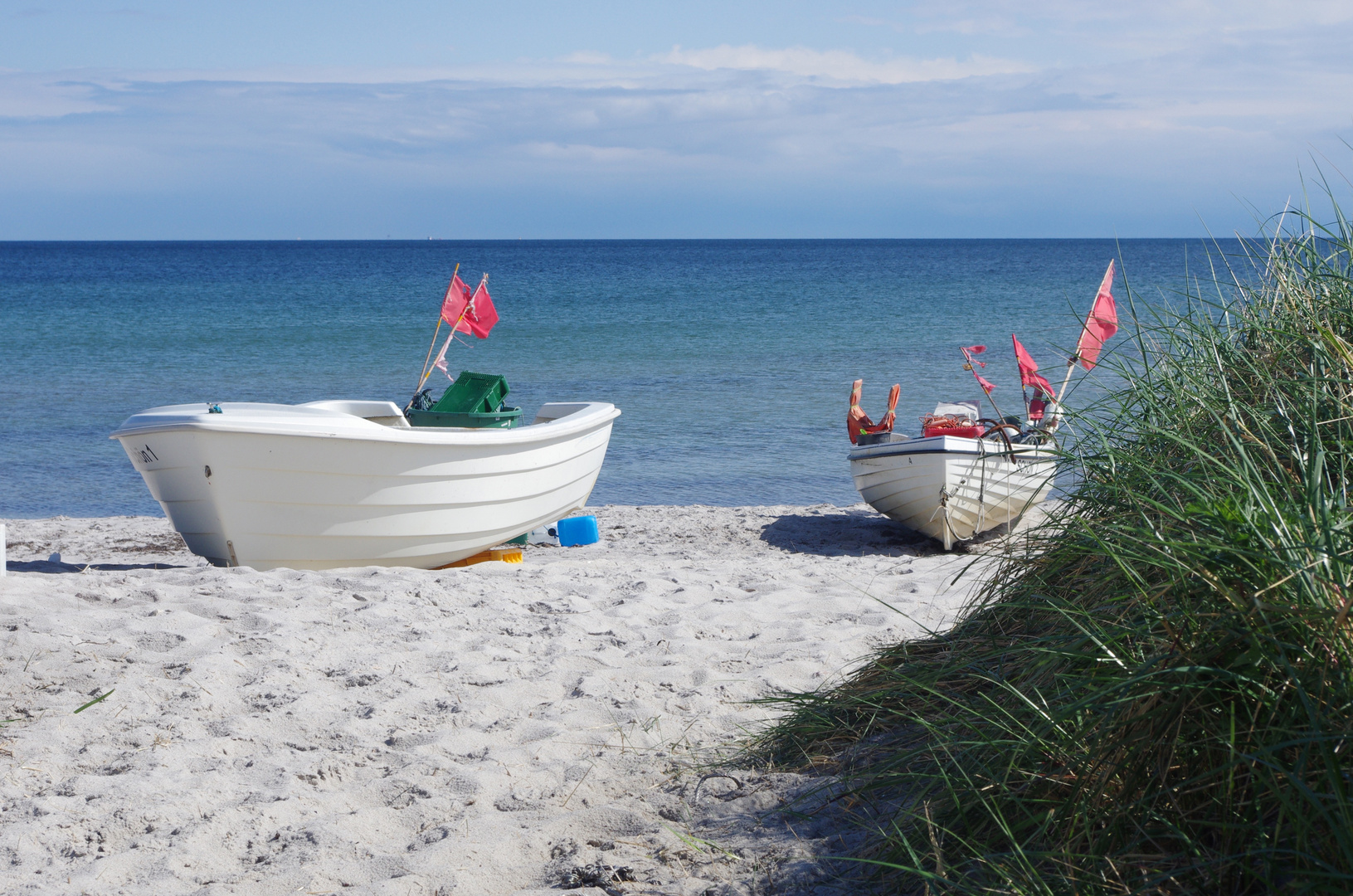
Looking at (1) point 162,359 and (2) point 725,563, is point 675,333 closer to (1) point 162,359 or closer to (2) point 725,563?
(1) point 162,359

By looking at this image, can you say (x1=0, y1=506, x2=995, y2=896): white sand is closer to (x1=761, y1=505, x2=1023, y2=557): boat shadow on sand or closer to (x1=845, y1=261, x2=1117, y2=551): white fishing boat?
(x1=845, y1=261, x2=1117, y2=551): white fishing boat

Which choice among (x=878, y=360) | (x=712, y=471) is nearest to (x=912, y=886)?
(x=712, y=471)

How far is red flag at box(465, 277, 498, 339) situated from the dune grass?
227 inches

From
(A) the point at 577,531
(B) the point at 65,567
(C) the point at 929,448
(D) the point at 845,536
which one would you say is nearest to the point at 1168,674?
(C) the point at 929,448

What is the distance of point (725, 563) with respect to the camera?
642 centimetres

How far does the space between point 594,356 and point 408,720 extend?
1999 centimetres

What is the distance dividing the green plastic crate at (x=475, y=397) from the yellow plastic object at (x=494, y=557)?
1.14 meters

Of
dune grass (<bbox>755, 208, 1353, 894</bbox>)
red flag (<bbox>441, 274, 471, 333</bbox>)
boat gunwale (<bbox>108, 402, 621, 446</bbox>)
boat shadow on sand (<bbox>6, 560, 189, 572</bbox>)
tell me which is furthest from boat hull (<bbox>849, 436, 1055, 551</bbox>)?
boat shadow on sand (<bbox>6, 560, 189, 572</bbox>)

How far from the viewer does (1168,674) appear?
1621 mm

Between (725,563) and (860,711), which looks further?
(725,563)

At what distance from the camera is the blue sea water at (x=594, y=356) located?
38.8 ft

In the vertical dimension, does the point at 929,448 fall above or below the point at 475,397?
below

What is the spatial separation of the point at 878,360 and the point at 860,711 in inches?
775

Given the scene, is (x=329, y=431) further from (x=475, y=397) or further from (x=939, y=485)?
(x=939, y=485)
